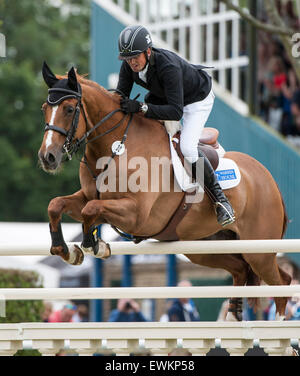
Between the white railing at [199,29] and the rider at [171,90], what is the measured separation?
4611 millimetres

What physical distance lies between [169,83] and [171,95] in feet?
0.29

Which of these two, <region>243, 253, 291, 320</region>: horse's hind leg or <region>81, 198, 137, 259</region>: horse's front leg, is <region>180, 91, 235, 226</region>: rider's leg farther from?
<region>243, 253, 291, 320</region>: horse's hind leg

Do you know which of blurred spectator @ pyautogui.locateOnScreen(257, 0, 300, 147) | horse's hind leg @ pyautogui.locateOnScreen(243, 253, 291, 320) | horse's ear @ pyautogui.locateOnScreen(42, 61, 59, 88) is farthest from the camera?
blurred spectator @ pyautogui.locateOnScreen(257, 0, 300, 147)

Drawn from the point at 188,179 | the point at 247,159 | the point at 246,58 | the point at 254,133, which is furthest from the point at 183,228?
the point at 246,58

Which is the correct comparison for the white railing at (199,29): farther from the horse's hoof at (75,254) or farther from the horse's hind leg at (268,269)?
the horse's hoof at (75,254)

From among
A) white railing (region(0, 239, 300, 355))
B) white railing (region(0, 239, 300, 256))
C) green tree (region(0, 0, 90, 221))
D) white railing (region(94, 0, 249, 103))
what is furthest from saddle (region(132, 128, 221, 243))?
green tree (region(0, 0, 90, 221))

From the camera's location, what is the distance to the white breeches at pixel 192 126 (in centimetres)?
566

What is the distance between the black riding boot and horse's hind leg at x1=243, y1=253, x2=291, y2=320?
82 centimetres

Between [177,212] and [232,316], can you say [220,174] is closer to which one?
[177,212]

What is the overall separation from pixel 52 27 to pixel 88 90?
27.0 m

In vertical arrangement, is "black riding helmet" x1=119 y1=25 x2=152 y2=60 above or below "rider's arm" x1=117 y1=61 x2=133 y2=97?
above

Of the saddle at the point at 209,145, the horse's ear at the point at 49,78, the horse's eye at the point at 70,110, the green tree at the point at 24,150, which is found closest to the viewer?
the horse's eye at the point at 70,110

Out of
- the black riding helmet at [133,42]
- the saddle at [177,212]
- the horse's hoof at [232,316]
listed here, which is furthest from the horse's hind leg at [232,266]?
the black riding helmet at [133,42]

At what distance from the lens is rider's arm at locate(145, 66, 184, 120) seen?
17.9ft
